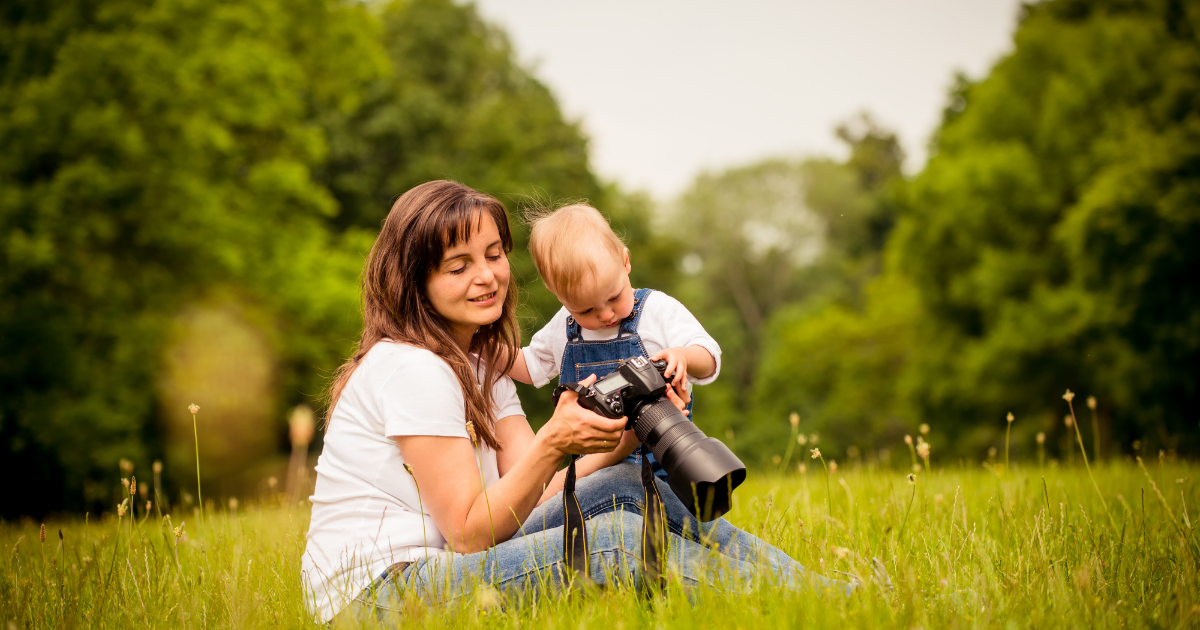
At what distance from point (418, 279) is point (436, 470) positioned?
2.18 feet

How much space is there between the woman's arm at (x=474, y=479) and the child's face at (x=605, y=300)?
0.54 meters

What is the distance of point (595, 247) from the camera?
2.76m

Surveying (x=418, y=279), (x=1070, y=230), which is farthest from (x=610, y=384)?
(x=1070, y=230)

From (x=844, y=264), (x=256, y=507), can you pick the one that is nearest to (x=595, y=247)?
(x=256, y=507)

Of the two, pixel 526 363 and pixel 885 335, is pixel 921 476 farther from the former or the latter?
pixel 885 335

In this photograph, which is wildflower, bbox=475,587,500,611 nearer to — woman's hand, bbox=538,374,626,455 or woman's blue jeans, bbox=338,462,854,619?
woman's blue jeans, bbox=338,462,854,619

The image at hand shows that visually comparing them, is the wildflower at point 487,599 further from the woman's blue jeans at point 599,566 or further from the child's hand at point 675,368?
the child's hand at point 675,368

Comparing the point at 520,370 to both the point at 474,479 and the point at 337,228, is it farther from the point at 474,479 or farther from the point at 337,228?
the point at 337,228

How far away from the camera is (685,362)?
249 centimetres

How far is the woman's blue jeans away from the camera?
2143mm

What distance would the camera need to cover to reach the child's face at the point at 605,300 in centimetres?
272

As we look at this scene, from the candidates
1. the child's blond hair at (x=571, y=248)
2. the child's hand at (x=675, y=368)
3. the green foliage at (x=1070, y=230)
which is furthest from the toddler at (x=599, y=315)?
the green foliage at (x=1070, y=230)

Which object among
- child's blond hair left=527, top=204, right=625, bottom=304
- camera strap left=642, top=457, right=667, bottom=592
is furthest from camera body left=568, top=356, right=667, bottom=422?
child's blond hair left=527, top=204, right=625, bottom=304

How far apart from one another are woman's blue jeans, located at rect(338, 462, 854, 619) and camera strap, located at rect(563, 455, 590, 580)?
27 millimetres
